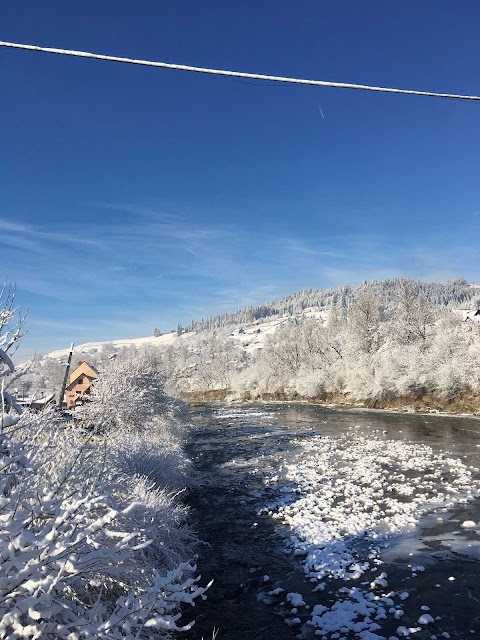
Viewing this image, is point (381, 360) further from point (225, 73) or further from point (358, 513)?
point (225, 73)

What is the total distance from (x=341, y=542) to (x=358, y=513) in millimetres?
2690

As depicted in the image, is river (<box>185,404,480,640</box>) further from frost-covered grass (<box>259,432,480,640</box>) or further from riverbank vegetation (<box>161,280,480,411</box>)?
riverbank vegetation (<box>161,280,480,411</box>)

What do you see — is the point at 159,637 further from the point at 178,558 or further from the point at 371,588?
the point at 371,588

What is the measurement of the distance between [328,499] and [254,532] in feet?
13.5

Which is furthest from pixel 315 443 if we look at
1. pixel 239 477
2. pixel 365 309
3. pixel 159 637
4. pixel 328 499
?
pixel 365 309

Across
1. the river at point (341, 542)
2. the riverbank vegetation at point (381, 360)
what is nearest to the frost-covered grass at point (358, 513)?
the river at point (341, 542)

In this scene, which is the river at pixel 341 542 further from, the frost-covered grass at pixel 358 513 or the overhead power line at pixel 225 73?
the overhead power line at pixel 225 73

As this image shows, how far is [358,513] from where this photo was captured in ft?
51.5

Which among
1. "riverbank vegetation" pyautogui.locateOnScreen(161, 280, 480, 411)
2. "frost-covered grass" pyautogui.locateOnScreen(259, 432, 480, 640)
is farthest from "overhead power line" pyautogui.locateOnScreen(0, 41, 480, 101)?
"riverbank vegetation" pyautogui.locateOnScreen(161, 280, 480, 411)

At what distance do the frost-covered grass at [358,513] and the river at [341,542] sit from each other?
4 centimetres

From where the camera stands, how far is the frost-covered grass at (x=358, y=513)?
385 inches

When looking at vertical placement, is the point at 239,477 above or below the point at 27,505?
below

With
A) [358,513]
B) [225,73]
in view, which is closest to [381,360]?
[358,513]

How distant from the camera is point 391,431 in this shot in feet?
118
